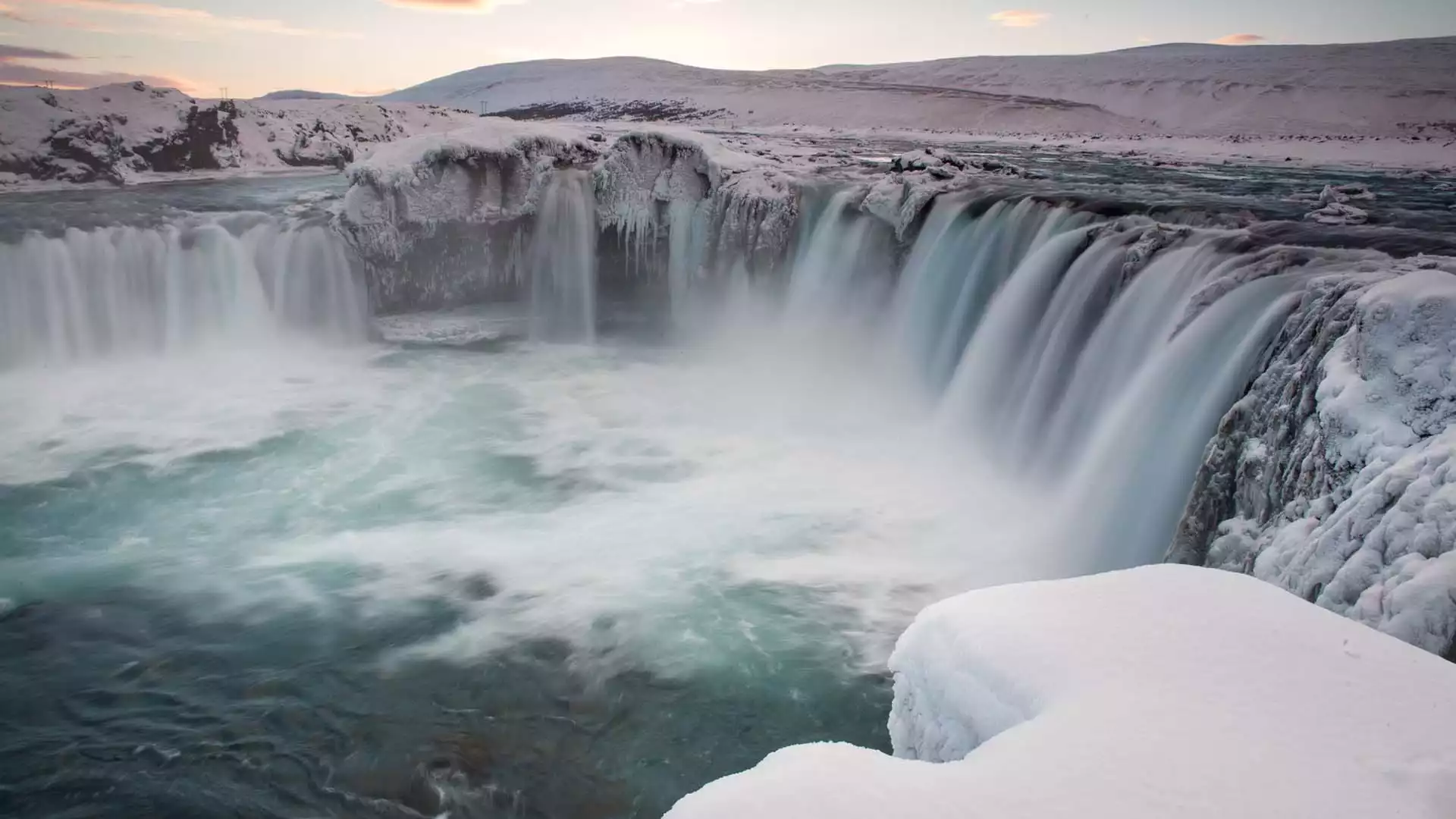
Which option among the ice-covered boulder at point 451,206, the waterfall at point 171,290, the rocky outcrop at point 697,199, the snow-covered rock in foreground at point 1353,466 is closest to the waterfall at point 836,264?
the rocky outcrop at point 697,199

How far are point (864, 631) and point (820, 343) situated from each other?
769 cm

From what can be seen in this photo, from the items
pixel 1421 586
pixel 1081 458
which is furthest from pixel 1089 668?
pixel 1081 458

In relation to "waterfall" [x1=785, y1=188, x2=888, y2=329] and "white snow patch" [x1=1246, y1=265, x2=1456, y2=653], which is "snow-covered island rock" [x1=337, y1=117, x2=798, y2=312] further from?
"white snow patch" [x1=1246, y1=265, x2=1456, y2=653]

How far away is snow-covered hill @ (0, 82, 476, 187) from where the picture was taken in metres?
19.7

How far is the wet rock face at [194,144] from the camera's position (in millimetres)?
22469

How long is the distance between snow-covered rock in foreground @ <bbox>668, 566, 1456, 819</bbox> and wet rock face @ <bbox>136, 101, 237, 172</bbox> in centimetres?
2501

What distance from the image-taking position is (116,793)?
17.8 feet

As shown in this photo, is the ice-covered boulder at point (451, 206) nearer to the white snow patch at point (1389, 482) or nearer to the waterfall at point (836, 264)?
the waterfall at point (836, 264)

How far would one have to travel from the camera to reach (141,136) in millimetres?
22203

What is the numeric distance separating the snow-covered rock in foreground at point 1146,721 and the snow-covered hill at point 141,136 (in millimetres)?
16772

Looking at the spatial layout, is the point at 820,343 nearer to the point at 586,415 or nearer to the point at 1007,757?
the point at 586,415

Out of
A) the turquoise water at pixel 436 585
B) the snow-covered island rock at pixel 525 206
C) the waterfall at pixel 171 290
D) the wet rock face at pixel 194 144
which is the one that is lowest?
the turquoise water at pixel 436 585

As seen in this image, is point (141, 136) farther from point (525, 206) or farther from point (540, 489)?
point (540, 489)

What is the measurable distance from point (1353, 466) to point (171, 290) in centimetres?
1551
